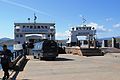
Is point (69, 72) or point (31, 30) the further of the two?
point (31, 30)

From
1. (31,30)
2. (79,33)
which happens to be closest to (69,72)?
(31,30)

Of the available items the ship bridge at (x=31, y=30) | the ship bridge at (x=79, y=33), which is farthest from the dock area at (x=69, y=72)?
the ship bridge at (x=79, y=33)

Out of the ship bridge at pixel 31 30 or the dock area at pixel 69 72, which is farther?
the ship bridge at pixel 31 30

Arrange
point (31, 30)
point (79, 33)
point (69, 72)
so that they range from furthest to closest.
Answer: point (79, 33) < point (31, 30) < point (69, 72)

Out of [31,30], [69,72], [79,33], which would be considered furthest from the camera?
[79,33]

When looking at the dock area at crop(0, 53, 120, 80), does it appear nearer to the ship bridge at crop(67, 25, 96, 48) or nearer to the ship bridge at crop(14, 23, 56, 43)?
the ship bridge at crop(14, 23, 56, 43)

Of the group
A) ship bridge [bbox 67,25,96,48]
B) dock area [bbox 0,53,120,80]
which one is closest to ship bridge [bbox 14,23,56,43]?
ship bridge [bbox 67,25,96,48]

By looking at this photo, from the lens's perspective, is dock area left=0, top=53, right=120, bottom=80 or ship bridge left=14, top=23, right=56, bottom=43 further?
ship bridge left=14, top=23, right=56, bottom=43

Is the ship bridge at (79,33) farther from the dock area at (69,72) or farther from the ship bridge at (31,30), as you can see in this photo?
the dock area at (69,72)

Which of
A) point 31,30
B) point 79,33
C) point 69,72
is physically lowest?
point 69,72

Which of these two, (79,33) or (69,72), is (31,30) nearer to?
(79,33)

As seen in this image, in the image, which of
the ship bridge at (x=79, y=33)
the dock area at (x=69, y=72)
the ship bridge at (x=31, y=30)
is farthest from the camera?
the ship bridge at (x=79, y=33)

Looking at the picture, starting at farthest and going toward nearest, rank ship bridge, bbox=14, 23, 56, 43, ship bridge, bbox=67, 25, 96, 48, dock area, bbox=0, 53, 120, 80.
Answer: ship bridge, bbox=67, 25, 96, 48
ship bridge, bbox=14, 23, 56, 43
dock area, bbox=0, 53, 120, 80

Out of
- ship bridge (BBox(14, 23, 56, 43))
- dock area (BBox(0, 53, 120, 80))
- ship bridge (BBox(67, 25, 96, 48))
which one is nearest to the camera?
dock area (BBox(0, 53, 120, 80))
